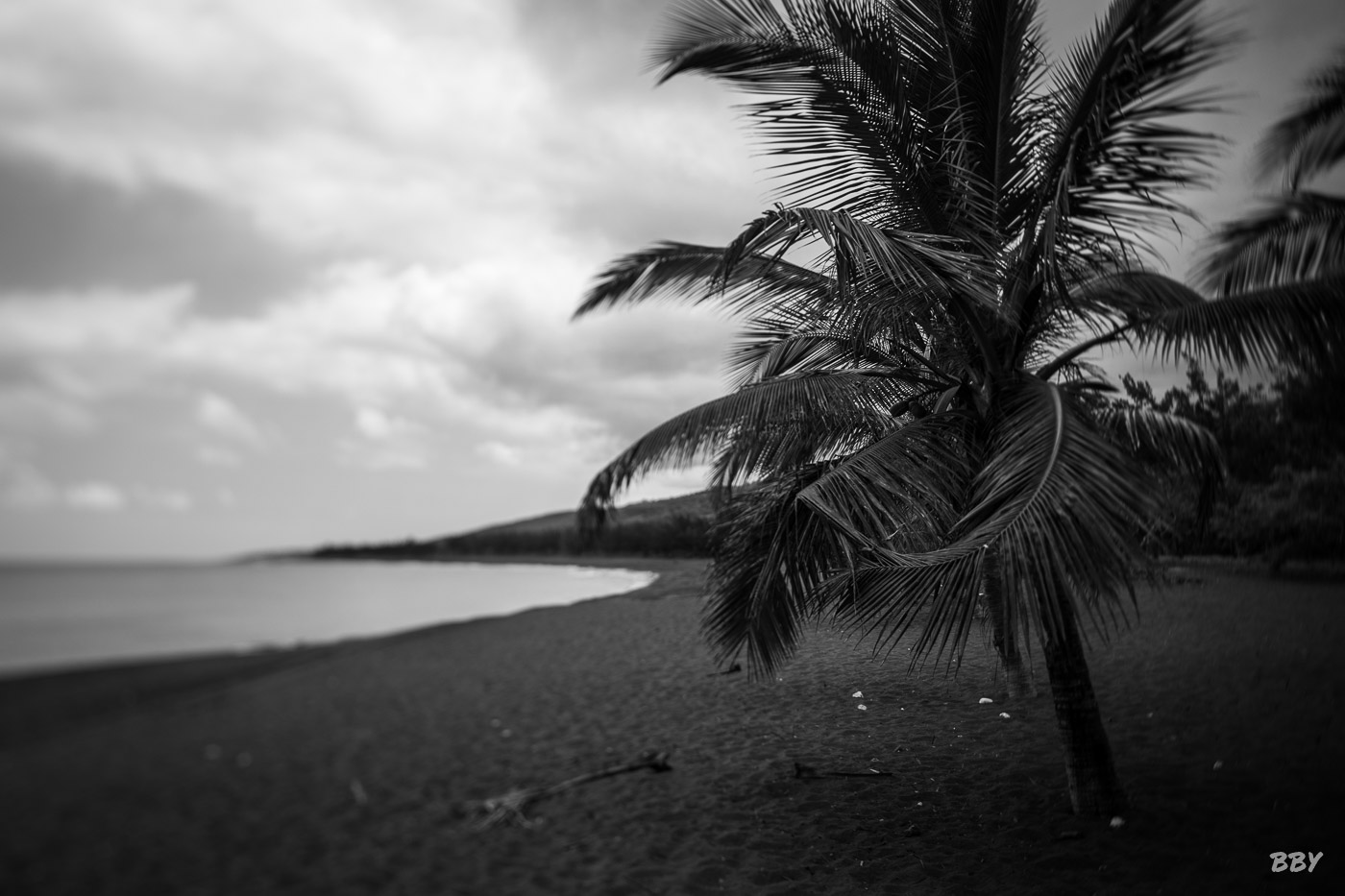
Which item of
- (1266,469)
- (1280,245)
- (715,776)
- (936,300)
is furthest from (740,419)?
(1266,469)

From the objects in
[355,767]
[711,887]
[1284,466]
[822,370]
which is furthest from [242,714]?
[1284,466]

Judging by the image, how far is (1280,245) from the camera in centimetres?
327

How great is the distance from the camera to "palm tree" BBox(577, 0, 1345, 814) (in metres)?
2.86

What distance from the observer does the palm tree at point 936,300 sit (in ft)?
9.39

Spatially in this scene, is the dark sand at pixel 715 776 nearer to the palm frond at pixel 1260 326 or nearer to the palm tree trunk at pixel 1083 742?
the palm tree trunk at pixel 1083 742

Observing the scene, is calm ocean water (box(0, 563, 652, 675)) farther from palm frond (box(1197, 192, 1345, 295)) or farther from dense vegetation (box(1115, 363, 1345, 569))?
palm frond (box(1197, 192, 1345, 295))

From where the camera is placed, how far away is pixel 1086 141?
320 cm

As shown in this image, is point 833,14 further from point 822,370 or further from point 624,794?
point 624,794

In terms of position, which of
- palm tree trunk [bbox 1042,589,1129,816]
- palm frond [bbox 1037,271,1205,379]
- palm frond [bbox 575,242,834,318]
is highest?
palm frond [bbox 575,242,834,318]

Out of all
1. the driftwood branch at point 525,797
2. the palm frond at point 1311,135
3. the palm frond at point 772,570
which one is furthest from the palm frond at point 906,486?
the driftwood branch at point 525,797

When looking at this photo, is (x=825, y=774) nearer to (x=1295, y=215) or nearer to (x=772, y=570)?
(x=772, y=570)

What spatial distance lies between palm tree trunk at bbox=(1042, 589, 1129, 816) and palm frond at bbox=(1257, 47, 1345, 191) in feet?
9.38

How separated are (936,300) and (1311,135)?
2.37 meters

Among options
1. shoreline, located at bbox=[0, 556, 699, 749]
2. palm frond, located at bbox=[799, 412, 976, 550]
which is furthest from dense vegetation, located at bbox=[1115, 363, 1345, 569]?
shoreline, located at bbox=[0, 556, 699, 749]
